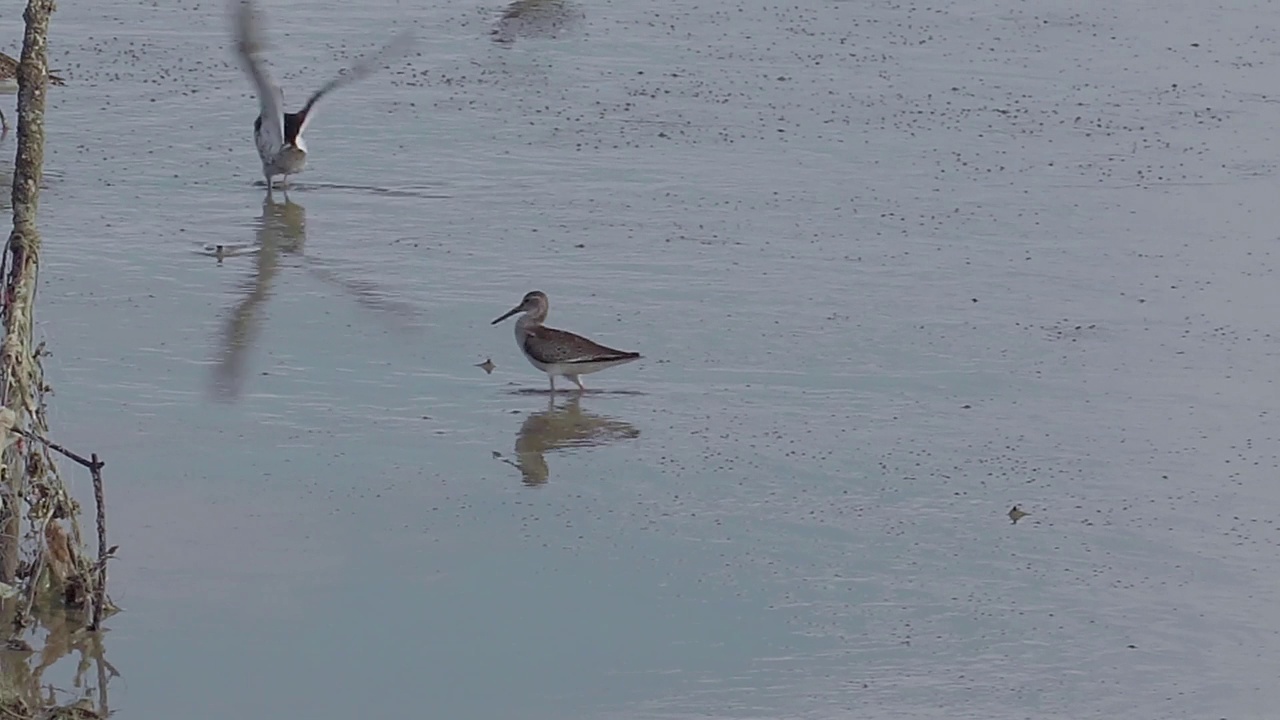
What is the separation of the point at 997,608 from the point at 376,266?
4.58 m

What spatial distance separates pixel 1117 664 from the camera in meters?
6.38

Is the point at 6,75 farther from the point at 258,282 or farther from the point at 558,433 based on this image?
the point at 558,433

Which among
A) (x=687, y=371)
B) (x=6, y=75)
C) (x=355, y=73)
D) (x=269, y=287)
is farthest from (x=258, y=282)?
(x=6, y=75)

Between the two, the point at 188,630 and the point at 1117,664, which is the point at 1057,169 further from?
the point at 188,630

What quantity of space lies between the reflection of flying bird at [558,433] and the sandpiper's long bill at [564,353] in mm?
158

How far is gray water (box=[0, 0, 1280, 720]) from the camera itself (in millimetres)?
6406

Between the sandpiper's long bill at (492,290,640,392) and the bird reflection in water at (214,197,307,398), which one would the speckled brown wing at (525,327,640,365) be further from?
the bird reflection in water at (214,197,307,398)

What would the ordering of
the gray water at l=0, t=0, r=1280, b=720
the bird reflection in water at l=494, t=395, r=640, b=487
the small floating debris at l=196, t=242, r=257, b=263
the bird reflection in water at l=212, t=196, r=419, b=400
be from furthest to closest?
the small floating debris at l=196, t=242, r=257, b=263
the bird reflection in water at l=212, t=196, r=419, b=400
the bird reflection in water at l=494, t=395, r=640, b=487
the gray water at l=0, t=0, r=1280, b=720

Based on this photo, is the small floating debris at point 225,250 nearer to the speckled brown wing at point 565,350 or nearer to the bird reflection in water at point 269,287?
the bird reflection in water at point 269,287

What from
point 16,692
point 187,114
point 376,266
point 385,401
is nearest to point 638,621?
point 16,692

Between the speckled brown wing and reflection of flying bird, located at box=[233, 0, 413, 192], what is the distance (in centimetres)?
350

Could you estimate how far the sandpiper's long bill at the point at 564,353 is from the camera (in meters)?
8.75

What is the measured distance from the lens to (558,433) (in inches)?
333

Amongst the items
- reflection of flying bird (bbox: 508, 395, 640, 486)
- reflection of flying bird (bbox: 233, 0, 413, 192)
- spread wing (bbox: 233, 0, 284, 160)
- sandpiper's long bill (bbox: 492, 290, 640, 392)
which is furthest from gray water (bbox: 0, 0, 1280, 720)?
spread wing (bbox: 233, 0, 284, 160)
